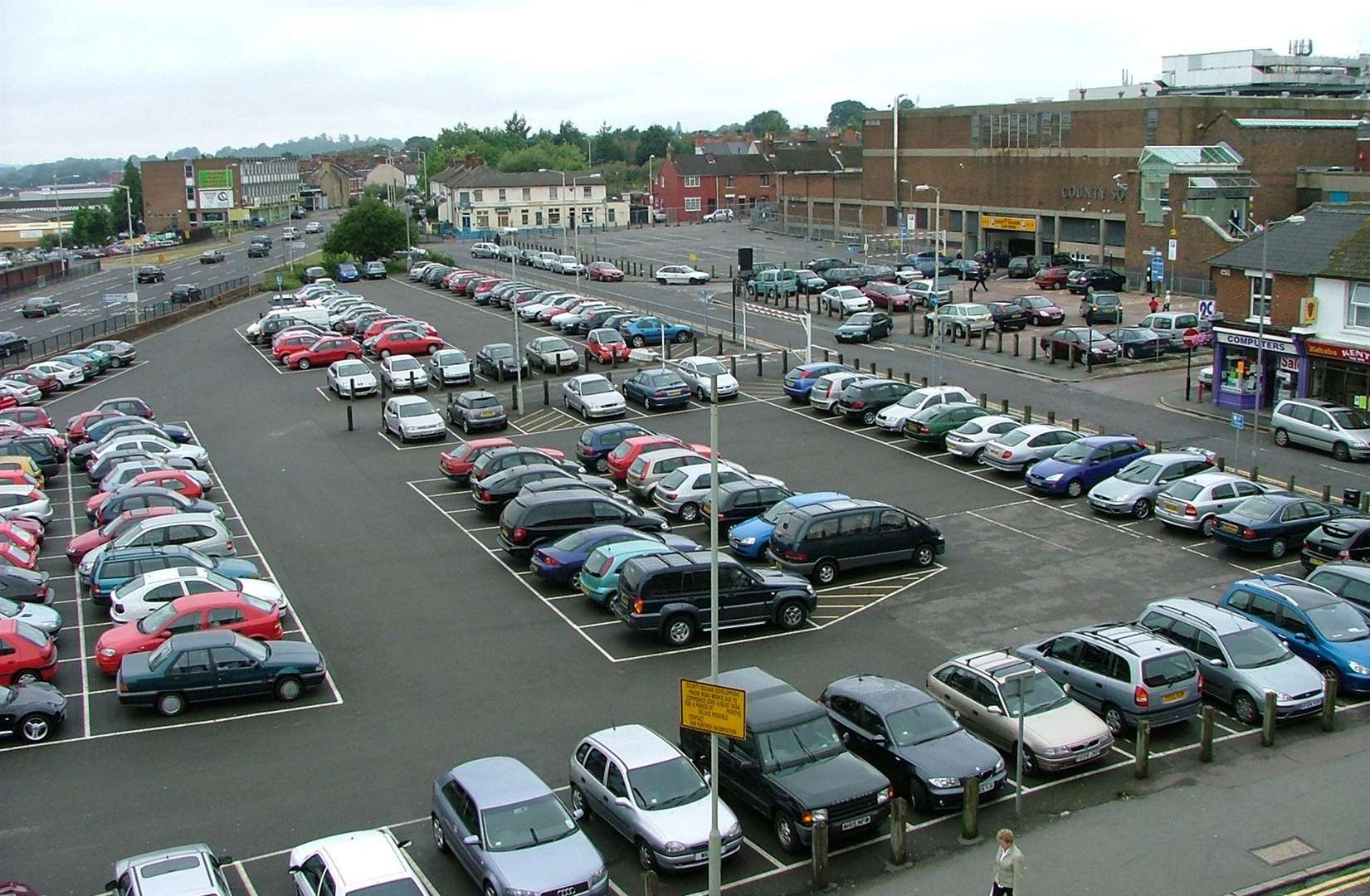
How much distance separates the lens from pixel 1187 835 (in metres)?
16.0

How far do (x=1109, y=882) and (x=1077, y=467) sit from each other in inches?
727

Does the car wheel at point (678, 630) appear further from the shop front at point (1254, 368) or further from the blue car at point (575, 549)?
the shop front at point (1254, 368)

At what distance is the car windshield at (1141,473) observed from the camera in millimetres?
30516

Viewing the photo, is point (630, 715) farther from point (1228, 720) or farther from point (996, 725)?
point (1228, 720)

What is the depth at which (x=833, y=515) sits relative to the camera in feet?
87.0

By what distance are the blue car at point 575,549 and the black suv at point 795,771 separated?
857 cm

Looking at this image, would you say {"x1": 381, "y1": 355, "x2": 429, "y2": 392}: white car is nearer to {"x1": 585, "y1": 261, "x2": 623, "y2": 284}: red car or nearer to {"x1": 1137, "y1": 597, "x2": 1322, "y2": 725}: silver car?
{"x1": 1137, "y1": 597, "x2": 1322, "y2": 725}: silver car

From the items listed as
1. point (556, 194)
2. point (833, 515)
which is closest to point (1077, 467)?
point (833, 515)

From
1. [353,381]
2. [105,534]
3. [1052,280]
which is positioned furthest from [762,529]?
[1052,280]

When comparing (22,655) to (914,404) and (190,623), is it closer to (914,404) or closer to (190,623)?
(190,623)

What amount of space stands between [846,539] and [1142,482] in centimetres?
850

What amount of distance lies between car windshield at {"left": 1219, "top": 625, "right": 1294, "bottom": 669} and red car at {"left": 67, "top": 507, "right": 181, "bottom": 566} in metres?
21.8

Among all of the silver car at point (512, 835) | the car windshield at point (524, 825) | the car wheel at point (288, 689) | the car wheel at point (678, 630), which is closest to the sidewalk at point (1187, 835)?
the silver car at point (512, 835)

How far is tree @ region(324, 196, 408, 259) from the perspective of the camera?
95500mm
